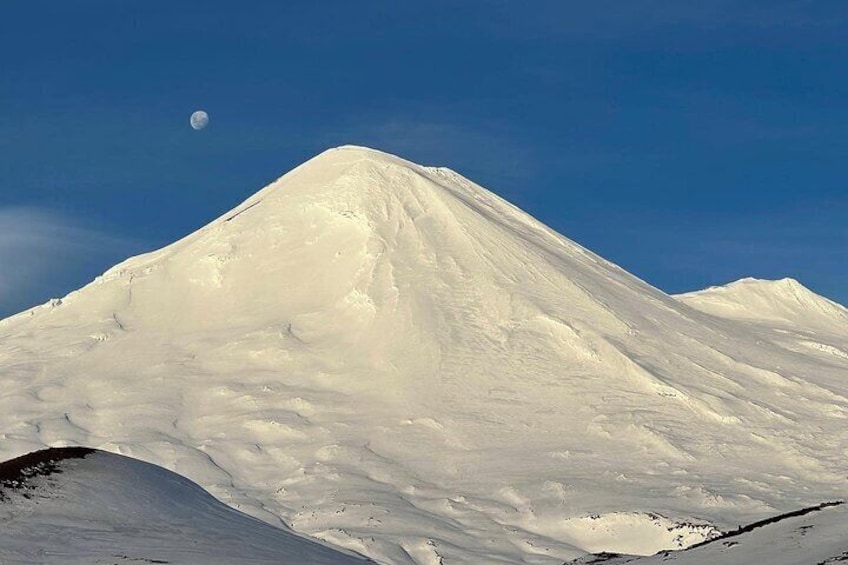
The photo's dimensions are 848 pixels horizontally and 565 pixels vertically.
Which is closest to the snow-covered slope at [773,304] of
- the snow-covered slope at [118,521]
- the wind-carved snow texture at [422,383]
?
the wind-carved snow texture at [422,383]

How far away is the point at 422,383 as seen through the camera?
112562 millimetres

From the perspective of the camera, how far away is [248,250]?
140 meters

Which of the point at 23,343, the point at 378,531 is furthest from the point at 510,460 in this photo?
the point at 23,343

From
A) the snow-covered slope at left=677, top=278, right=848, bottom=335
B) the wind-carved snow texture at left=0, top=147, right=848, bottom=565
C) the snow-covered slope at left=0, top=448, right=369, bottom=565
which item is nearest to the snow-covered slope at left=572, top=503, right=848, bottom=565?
the snow-covered slope at left=0, top=448, right=369, bottom=565

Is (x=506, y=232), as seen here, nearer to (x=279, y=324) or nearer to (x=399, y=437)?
(x=279, y=324)

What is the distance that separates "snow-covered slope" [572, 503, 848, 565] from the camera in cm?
2841

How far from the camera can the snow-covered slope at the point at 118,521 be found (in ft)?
116

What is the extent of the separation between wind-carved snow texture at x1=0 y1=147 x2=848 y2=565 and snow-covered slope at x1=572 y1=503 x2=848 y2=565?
136 feet

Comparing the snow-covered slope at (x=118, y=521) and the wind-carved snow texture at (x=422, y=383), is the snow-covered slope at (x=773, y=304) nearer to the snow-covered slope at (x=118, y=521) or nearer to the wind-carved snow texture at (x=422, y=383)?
the wind-carved snow texture at (x=422, y=383)

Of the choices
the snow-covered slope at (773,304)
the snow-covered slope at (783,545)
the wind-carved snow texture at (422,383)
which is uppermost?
the snow-covered slope at (773,304)

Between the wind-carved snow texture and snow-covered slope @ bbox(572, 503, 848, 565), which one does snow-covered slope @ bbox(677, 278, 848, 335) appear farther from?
snow-covered slope @ bbox(572, 503, 848, 565)

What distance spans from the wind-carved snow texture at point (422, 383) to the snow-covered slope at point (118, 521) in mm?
31755

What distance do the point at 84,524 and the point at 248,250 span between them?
104 meters

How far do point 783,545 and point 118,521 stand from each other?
21.2m
